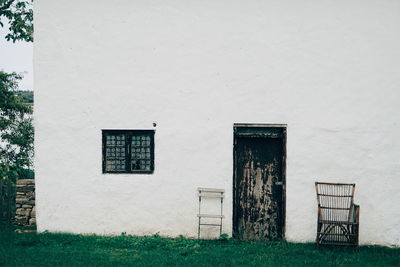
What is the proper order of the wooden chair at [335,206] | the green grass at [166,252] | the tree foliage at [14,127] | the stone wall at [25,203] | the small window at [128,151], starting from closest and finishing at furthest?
the green grass at [166,252], the wooden chair at [335,206], the small window at [128,151], the stone wall at [25,203], the tree foliage at [14,127]

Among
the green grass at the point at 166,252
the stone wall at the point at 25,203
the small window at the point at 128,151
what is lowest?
the green grass at the point at 166,252

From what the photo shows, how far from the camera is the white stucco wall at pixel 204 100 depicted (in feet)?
24.3

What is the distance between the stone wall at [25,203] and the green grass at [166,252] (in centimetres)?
66

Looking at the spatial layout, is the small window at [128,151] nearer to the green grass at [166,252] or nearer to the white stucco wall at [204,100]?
the white stucco wall at [204,100]

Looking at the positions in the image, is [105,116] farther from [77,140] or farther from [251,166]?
[251,166]

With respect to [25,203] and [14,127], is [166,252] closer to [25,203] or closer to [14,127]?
[25,203]

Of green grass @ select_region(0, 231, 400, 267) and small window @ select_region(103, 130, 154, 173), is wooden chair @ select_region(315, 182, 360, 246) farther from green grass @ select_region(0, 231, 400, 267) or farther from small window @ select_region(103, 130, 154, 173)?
small window @ select_region(103, 130, 154, 173)

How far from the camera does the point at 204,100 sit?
25.0 ft

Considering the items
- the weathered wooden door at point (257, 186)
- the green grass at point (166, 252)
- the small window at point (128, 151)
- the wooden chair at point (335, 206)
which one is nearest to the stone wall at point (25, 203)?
the green grass at point (166, 252)

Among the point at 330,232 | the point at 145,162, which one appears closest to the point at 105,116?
the point at 145,162

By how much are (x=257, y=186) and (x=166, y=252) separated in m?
2.32

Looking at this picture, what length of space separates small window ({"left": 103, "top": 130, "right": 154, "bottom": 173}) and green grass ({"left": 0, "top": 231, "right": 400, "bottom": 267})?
A: 57.1 inches

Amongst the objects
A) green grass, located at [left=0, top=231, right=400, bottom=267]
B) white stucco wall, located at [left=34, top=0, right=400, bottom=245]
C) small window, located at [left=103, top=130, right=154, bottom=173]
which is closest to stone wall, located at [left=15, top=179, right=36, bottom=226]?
green grass, located at [left=0, top=231, right=400, bottom=267]

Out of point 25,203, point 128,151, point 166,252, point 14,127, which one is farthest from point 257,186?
point 14,127
